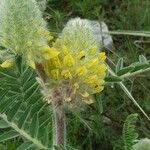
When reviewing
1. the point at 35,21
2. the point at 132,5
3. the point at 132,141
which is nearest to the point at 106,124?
the point at 132,5

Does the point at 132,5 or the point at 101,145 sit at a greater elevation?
the point at 132,5

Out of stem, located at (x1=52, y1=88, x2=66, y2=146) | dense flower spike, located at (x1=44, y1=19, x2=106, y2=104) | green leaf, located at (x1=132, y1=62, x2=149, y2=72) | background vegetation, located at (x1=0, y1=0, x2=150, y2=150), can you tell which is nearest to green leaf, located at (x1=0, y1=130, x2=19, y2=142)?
stem, located at (x1=52, y1=88, x2=66, y2=146)

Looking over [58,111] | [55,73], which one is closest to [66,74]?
[55,73]

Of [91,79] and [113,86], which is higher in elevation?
[91,79]

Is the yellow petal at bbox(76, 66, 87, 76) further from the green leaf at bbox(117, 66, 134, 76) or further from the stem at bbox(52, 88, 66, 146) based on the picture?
the green leaf at bbox(117, 66, 134, 76)

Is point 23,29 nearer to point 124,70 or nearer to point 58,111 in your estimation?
point 58,111

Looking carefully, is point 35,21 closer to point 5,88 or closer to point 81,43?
point 81,43

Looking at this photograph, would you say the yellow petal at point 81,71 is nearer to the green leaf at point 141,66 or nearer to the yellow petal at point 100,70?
the yellow petal at point 100,70
